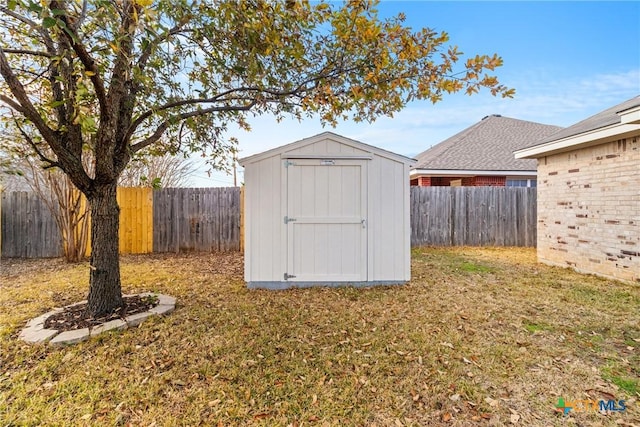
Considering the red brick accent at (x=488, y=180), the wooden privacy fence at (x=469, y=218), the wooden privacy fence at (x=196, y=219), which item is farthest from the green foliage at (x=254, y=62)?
the red brick accent at (x=488, y=180)

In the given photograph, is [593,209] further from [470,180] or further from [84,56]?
[84,56]

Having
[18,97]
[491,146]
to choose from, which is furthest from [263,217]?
[491,146]

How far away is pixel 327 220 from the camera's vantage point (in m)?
4.94

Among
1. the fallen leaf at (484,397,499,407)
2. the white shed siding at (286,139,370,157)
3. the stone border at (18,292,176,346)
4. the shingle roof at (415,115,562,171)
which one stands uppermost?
the shingle roof at (415,115,562,171)

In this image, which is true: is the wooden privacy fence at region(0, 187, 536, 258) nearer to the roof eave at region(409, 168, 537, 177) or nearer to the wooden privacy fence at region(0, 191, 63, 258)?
the wooden privacy fence at region(0, 191, 63, 258)

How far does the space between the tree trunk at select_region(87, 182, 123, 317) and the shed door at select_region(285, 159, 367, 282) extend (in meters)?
2.40

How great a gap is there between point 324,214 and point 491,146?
35.4 ft

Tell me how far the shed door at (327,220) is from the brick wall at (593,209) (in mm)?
4609

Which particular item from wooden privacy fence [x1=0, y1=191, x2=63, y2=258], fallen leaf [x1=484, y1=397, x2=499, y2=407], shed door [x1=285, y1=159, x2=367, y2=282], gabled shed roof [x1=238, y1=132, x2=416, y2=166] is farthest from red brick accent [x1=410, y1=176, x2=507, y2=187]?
wooden privacy fence [x1=0, y1=191, x2=63, y2=258]

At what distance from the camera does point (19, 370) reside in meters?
2.53

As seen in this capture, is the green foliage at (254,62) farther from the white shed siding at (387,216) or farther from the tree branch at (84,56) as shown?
the white shed siding at (387,216)

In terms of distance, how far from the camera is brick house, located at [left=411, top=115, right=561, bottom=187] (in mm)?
11070

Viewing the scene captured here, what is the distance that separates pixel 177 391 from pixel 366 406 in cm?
145

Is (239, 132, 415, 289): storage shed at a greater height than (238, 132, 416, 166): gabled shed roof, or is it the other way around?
(238, 132, 416, 166): gabled shed roof
